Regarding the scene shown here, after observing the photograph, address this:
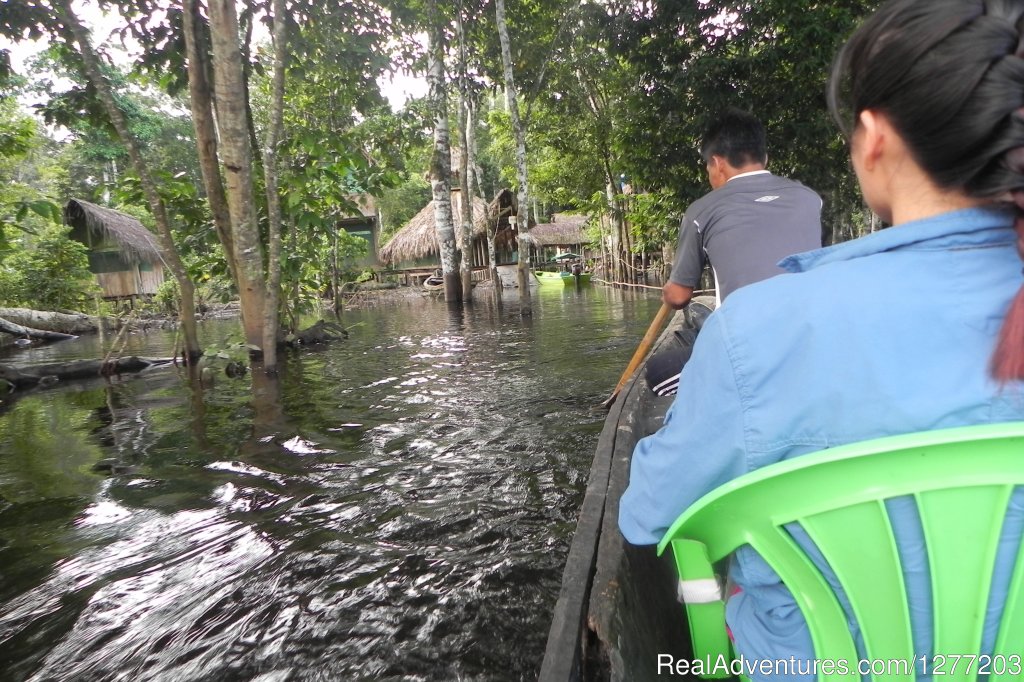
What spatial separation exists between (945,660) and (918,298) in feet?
1.67

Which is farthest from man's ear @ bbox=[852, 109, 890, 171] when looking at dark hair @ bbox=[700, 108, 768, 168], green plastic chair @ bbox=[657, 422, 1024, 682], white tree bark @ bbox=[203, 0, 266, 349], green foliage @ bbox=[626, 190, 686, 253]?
green foliage @ bbox=[626, 190, 686, 253]

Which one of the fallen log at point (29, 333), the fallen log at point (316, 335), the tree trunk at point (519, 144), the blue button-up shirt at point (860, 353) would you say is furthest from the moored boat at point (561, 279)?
the blue button-up shirt at point (860, 353)

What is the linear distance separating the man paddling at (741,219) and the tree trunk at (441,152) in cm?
1114

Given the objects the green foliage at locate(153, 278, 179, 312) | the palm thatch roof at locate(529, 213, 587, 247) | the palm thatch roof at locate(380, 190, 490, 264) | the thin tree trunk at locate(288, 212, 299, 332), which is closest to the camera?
the thin tree trunk at locate(288, 212, 299, 332)

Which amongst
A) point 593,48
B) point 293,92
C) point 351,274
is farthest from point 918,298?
point 593,48

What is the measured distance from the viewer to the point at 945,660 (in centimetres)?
83

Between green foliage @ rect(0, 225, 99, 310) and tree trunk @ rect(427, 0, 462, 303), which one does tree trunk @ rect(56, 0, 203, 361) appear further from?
green foliage @ rect(0, 225, 99, 310)

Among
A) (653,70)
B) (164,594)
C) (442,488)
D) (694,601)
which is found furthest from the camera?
(653,70)

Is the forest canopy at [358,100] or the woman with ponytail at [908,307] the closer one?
the woman with ponytail at [908,307]

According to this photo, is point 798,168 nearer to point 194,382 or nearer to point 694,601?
point 194,382

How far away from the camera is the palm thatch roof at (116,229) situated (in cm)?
1941

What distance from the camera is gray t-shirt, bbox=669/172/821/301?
9.05 feet

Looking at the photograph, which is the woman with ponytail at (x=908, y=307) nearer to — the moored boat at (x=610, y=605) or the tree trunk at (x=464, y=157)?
the moored boat at (x=610, y=605)

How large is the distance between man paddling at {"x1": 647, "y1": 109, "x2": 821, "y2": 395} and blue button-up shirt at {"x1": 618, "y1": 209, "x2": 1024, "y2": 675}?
6.47 feet
